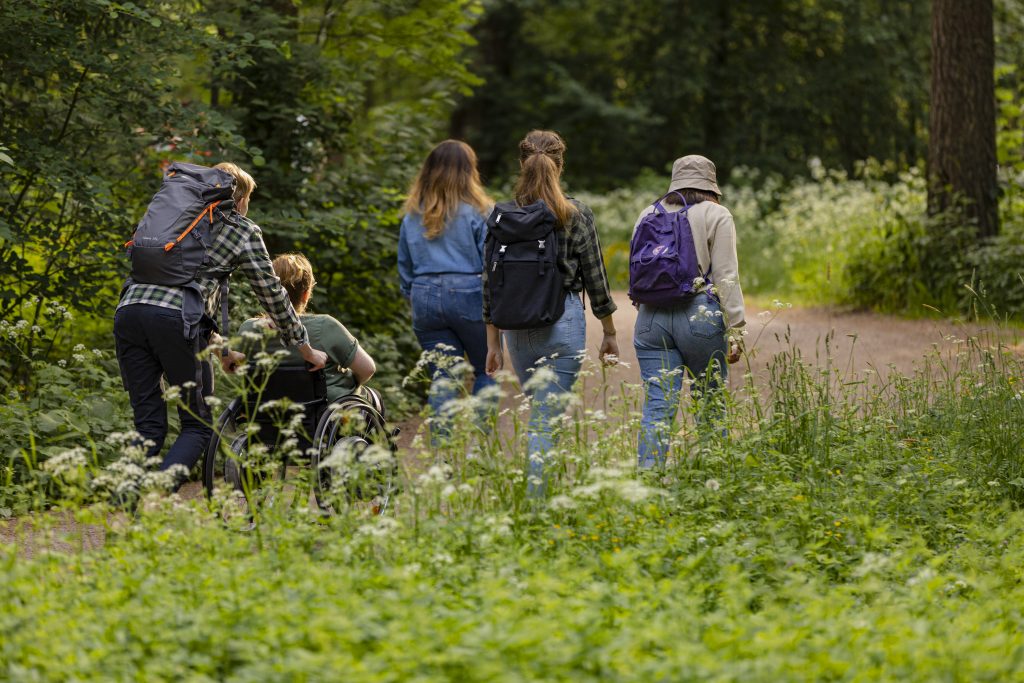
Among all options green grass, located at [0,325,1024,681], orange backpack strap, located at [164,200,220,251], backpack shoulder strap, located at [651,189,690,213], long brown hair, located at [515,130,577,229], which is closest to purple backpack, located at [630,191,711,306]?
backpack shoulder strap, located at [651,189,690,213]

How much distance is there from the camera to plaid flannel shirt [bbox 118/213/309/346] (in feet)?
17.6

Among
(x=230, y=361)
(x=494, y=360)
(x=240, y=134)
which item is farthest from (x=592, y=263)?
(x=240, y=134)

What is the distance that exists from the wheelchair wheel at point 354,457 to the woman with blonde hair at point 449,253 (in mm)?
598

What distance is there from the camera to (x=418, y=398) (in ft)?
32.6

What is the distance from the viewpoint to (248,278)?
545 centimetres

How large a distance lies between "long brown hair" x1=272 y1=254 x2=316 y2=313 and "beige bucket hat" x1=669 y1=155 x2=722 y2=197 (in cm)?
194

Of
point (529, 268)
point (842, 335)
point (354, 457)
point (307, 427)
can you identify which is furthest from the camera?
point (842, 335)

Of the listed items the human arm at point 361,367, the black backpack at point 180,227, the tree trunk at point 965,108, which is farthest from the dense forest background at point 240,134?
the human arm at point 361,367

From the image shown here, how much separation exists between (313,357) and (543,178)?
56.7 inches

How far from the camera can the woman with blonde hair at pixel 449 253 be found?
629cm

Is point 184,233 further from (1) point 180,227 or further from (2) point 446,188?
(2) point 446,188

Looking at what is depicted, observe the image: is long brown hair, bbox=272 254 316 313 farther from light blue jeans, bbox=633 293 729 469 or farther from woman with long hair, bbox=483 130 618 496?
light blue jeans, bbox=633 293 729 469

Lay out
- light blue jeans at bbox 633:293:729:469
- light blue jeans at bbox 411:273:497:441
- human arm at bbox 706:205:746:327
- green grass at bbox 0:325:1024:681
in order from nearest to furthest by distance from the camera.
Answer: green grass at bbox 0:325:1024:681, light blue jeans at bbox 633:293:729:469, human arm at bbox 706:205:746:327, light blue jeans at bbox 411:273:497:441

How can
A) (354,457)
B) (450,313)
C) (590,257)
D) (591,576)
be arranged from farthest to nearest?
(450,313)
(590,257)
(354,457)
(591,576)
